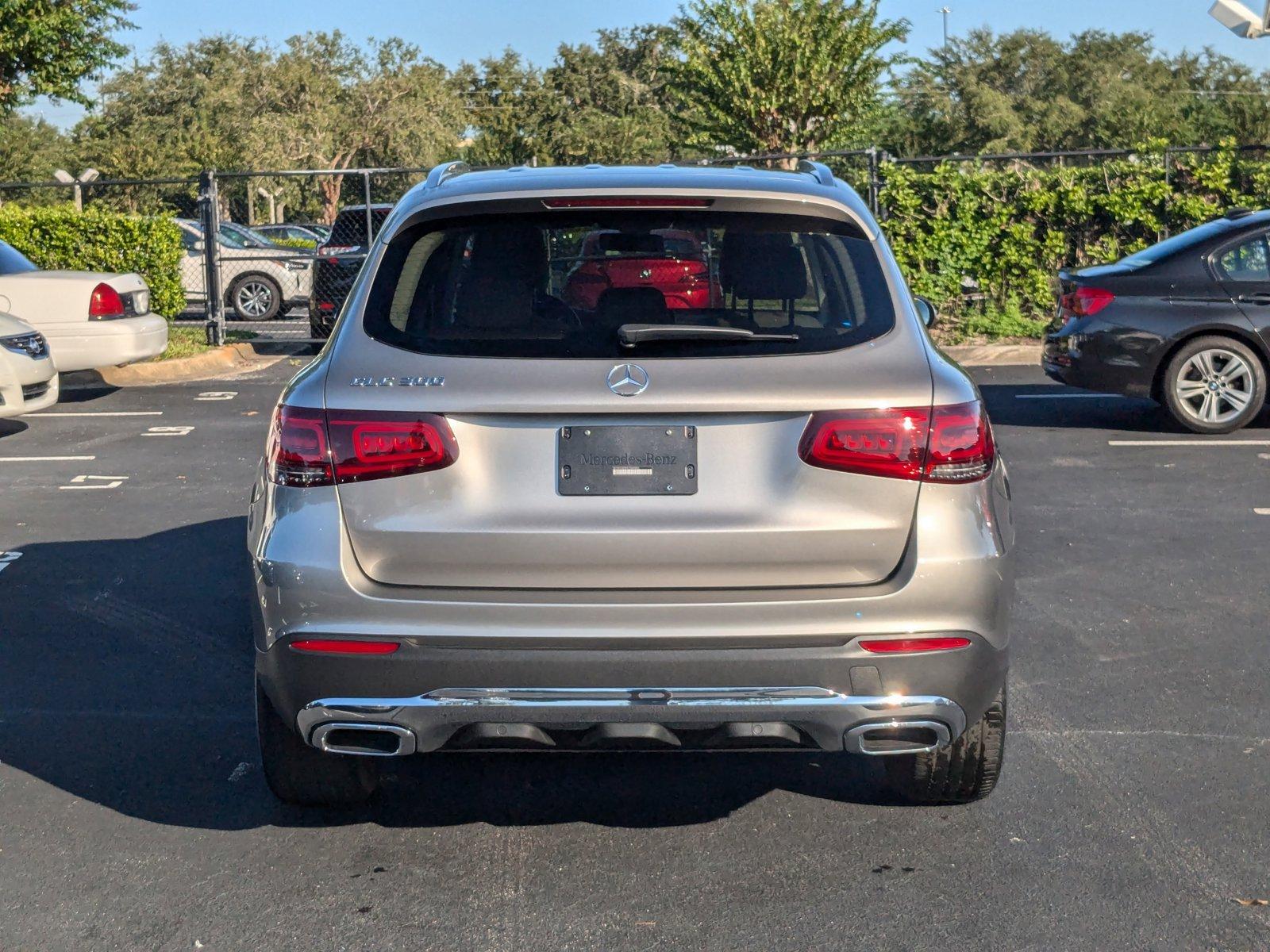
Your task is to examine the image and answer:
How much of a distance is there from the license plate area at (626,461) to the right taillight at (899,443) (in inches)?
11.3

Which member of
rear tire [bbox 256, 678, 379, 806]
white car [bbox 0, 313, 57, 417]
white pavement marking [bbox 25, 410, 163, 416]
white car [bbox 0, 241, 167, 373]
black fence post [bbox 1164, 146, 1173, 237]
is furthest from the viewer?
black fence post [bbox 1164, 146, 1173, 237]

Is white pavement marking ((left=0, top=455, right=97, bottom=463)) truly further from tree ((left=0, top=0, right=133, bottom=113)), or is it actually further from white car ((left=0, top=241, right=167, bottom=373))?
tree ((left=0, top=0, right=133, bottom=113))

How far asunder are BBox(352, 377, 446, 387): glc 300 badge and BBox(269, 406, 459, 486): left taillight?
0.24ft

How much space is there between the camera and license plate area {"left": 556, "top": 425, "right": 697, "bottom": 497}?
3.57m

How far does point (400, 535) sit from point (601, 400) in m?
0.55

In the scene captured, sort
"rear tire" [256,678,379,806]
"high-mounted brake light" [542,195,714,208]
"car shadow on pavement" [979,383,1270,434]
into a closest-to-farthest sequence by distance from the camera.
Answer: "high-mounted brake light" [542,195,714,208]
"rear tire" [256,678,379,806]
"car shadow on pavement" [979,383,1270,434]

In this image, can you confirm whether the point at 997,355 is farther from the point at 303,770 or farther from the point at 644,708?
the point at 644,708

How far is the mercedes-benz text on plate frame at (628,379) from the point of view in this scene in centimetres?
357

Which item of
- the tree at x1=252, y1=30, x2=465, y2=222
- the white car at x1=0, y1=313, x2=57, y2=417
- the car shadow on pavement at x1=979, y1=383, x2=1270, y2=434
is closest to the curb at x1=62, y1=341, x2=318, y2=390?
the white car at x1=0, y1=313, x2=57, y2=417

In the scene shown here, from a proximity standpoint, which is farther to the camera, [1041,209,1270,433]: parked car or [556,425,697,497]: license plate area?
[1041,209,1270,433]: parked car

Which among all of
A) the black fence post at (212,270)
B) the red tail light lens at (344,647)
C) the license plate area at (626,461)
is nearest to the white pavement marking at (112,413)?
the black fence post at (212,270)

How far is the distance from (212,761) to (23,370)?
7.52 m

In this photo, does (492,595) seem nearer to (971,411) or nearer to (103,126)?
(971,411)

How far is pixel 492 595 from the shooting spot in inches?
141
